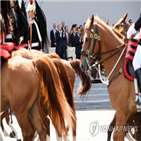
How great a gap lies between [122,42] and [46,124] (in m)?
1.80

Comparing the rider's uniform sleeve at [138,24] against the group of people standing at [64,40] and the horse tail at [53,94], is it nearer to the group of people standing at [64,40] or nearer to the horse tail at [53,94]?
the horse tail at [53,94]

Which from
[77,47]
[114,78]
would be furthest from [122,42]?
[77,47]

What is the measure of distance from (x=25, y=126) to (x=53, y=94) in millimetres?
647

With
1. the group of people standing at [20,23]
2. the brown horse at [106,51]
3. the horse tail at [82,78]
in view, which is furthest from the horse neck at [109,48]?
the horse tail at [82,78]

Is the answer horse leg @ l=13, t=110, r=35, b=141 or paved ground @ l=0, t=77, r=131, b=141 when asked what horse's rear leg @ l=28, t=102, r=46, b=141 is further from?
paved ground @ l=0, t=77, r=131, b=141

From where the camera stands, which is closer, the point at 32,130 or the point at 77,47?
the point at 32,130

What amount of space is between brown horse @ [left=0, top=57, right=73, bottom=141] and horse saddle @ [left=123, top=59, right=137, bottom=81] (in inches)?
40.3

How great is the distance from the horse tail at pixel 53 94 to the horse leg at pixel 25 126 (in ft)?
1.24

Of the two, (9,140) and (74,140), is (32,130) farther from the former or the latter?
(9,140)

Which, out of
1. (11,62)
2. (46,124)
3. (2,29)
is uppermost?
(2,29)

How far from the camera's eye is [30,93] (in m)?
5.32

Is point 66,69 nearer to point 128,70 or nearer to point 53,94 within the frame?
point 53,94

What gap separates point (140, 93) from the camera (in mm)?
5305

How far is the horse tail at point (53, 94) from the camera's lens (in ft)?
18.0
